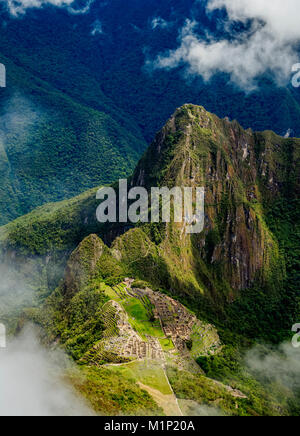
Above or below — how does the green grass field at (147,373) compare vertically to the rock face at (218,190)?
below

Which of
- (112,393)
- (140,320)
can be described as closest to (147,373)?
(112,393)

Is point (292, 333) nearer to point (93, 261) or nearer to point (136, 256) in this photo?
point (136, 256)

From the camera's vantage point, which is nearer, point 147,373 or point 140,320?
point 147,373

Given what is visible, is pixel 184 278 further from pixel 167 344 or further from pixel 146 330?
pixel 167 344

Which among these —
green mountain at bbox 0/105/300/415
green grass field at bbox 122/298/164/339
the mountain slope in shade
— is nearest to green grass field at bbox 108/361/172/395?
green mountain at bbox 0/105/300/415

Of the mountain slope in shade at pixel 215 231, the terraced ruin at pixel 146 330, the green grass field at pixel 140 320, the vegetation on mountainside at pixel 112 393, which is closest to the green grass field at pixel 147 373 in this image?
the vegetation on mountainside at pixel 112 393

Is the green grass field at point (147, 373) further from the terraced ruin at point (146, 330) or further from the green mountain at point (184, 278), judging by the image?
the terraced ruin at point (146, 330)

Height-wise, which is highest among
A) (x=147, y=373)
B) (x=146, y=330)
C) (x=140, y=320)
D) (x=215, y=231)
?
(x=215, y=231)

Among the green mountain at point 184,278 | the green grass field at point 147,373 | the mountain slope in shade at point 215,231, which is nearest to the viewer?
the green grass field at point 147,373

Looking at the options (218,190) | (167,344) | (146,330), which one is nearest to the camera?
(167,344)
